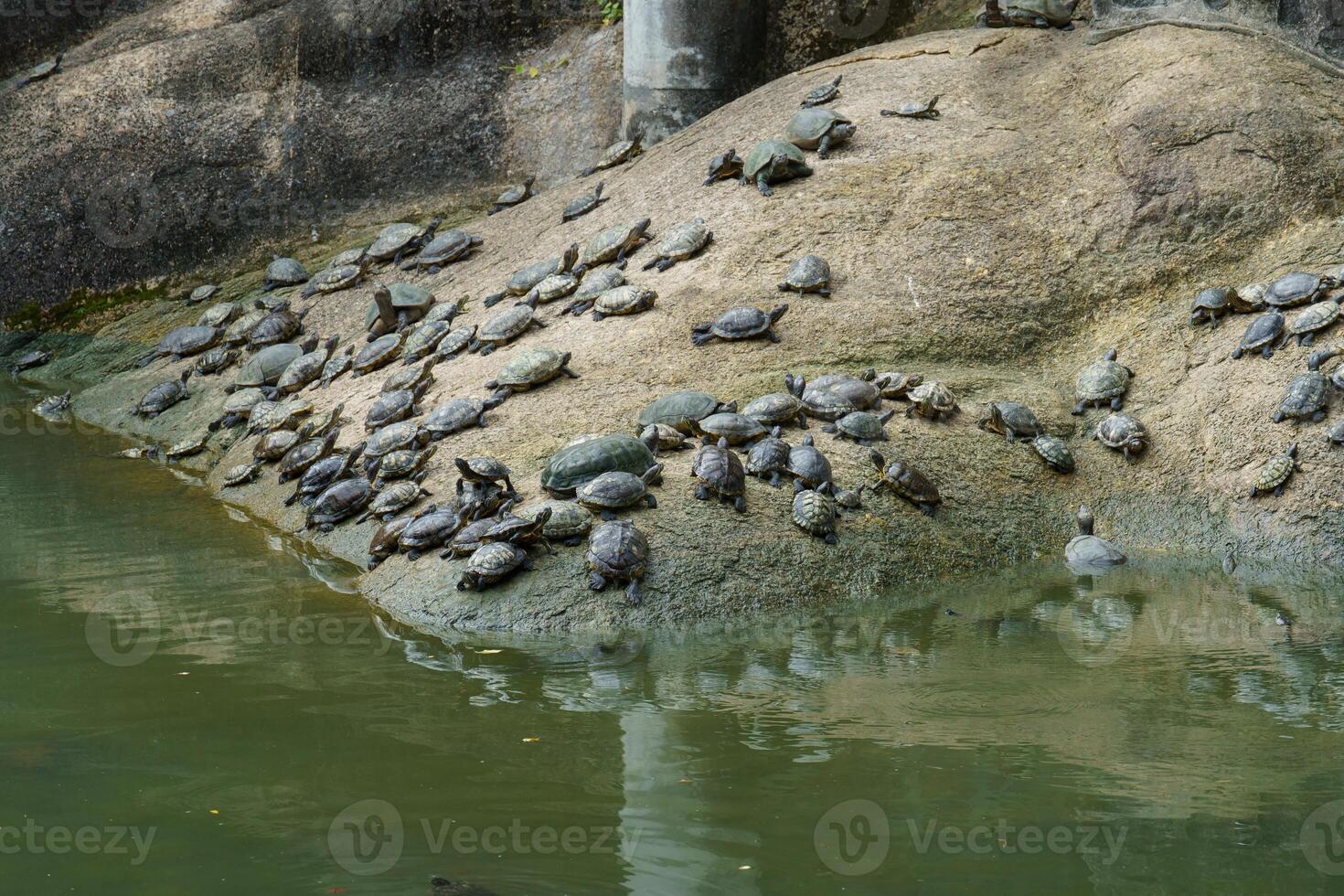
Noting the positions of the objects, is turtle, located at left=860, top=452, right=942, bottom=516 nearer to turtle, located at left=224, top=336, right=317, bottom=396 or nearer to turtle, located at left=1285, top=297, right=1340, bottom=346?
turtle, located at left=1285, top=297, right=1340, bottom=346

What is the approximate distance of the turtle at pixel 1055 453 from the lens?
7016mm

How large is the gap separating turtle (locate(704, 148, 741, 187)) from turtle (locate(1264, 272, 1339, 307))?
384cm

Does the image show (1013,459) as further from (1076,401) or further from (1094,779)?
(1094,779)

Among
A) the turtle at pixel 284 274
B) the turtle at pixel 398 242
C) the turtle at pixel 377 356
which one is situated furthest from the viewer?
the turtle at pixel 284 274

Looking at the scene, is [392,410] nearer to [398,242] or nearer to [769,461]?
[769,461]

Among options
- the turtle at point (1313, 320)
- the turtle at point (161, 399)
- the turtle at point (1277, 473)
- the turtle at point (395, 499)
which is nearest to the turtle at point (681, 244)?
the turtle at point (395, 499)

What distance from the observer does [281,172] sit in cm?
1256

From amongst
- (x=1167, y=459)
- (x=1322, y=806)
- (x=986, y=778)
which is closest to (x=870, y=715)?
(x=986, y=778)

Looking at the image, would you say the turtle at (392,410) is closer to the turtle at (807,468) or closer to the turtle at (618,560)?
the turtle at (618,560)

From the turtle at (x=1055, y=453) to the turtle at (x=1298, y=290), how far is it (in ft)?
5.51

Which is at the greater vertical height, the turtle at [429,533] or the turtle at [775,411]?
the turtle at [775,411]

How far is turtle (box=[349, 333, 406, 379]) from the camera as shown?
362 inches

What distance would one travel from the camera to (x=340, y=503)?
7238 mm

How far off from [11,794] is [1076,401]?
6117 millimetres
